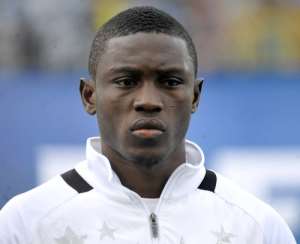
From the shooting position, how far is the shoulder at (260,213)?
309cm

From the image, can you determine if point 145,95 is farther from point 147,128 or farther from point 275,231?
point 275,231

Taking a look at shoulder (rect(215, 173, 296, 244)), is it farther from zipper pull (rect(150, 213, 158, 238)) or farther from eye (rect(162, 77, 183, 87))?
eye (rect(162, 77, 183, 87))

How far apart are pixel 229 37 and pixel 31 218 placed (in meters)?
5.58

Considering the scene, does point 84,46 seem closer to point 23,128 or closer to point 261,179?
point 23,128

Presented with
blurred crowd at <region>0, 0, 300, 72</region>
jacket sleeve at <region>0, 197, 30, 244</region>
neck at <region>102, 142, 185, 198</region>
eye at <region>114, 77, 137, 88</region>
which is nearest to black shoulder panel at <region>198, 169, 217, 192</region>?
neck at <region>102, 142, 185, 198</region>

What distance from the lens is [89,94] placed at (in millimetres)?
3143

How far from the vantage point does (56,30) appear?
316 inches

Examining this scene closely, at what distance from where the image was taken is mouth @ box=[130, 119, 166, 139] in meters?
2.88

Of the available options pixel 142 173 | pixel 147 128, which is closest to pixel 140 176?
pixel 142 173

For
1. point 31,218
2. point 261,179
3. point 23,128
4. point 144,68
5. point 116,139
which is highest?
point 144,68

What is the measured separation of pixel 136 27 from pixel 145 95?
25cm

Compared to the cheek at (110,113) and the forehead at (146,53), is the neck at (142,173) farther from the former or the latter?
the forehead at (146,53)

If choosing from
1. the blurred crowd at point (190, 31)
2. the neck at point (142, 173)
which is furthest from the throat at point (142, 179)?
the blurred crowd at point (190, 31)

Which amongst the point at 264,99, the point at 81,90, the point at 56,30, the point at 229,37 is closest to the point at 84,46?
the point at 56,30
